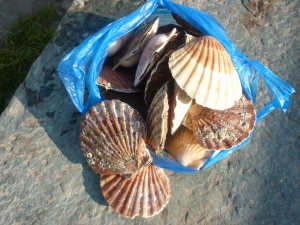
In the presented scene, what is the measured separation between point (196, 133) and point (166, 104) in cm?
19

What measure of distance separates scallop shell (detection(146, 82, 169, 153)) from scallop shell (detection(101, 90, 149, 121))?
15 centimetres

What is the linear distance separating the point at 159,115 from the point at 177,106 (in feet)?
0.25

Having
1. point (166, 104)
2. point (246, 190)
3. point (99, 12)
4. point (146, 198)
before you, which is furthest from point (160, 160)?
point (99, 12)

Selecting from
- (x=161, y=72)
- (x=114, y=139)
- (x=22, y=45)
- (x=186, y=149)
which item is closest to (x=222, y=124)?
(x=186, y=149)

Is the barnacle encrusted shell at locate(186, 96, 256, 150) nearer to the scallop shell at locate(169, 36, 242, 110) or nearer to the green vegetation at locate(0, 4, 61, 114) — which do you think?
the scallop shell at locate(169, 36, 242, 110)

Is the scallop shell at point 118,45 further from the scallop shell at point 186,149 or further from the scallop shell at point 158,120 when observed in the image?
the scallop shell at point 186,149

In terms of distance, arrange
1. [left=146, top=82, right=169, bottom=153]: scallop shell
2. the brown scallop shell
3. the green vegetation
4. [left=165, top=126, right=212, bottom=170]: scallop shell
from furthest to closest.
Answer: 1. the green vegetation
2. the brown scallop shell
3. [left=165, top=126, right=212, bottom=170]: scallop shell
4. [left=146, top=82, right=169, bottom=153]: scallop shell

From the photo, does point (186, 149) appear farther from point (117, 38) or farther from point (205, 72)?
point (117, 38)

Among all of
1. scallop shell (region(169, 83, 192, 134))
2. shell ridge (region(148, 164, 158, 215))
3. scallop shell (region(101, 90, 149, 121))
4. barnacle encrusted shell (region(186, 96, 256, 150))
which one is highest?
scallop shell (region(169, 83, 192, 134))

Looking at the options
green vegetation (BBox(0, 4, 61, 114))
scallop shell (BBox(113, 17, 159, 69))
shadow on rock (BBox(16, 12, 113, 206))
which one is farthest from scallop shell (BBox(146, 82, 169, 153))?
green vegetation (BBox(0, 4, 61, 114))

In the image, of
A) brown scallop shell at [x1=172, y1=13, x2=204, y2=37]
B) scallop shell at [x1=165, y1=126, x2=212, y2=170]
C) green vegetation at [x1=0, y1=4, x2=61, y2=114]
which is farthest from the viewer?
green vegetation at [x1=0, y1=4, x2=61, y2=114]

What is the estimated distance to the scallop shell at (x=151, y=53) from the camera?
151cm

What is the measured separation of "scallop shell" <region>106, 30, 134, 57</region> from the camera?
1.67m

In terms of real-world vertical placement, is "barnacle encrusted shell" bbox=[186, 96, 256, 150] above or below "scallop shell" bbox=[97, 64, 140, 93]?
below
